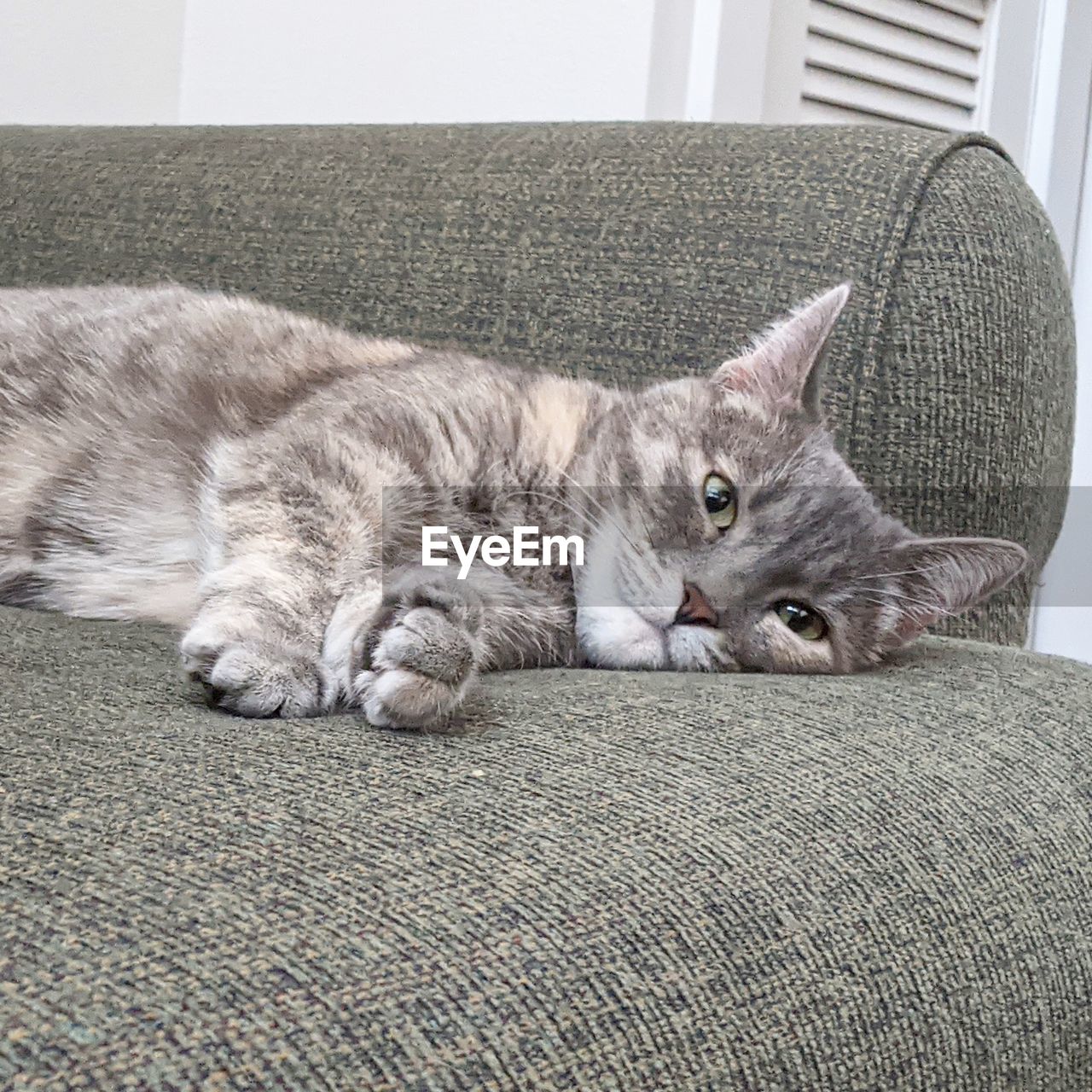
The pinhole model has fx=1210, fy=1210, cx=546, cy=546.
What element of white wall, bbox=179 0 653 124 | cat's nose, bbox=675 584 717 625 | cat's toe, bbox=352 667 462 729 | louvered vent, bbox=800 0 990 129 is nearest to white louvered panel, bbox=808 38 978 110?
louvered vent, bbox=800 0 990 129

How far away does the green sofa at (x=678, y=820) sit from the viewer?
1.65 feet

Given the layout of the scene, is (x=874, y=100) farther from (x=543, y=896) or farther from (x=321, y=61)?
(x=543, y=896)

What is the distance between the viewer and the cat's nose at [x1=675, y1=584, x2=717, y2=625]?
1085 mm

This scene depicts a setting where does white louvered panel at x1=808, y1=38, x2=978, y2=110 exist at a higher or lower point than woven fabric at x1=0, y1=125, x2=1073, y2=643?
higher

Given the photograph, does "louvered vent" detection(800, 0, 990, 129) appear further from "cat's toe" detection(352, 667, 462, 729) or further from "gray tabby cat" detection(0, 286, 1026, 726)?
"cat's toe" detection(352, 667, 462, 729)

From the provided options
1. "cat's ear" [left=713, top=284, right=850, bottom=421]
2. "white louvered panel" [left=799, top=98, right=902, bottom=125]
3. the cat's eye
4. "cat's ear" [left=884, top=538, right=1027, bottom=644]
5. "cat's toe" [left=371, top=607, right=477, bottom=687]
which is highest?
"white louvered panel" [left=799, top=98, right=902, bottom=125]

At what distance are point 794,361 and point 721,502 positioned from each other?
0.59 feet

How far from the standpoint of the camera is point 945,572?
1.16 metres

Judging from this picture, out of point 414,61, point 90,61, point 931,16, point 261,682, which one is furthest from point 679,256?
point 90,61

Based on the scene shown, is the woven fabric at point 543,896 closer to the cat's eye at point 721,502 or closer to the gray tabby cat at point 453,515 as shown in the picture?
the gray tabby cat at point 453,515

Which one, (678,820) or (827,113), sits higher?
(827,113)

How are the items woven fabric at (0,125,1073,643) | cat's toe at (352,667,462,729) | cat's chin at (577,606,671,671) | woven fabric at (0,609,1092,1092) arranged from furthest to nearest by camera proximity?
woven fabric at (0,125,1073,643) → cat's chin at (577,606,671,671) → cat's toe at (352,667,462,729) → woven fabric at (0,609,1092,1092)

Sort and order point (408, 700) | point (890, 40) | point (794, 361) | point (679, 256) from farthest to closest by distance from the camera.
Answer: point (890, 40) → point (679, 256) → point (794, 361) → point (408, 700)

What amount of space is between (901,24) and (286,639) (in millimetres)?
2047
